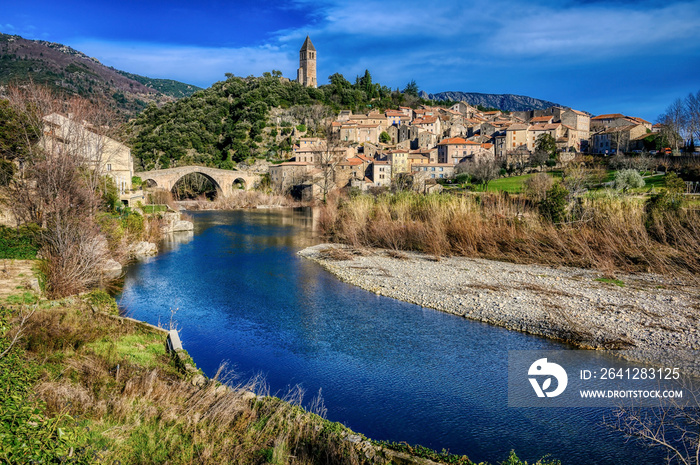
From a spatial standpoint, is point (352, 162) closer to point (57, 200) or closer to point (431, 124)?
point (431, 124)

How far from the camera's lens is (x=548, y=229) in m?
16.8

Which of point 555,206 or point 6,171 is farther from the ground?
point 6,171

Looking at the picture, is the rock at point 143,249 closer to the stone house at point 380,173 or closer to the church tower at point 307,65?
the stone house at point 380,173

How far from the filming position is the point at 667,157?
45.2 m

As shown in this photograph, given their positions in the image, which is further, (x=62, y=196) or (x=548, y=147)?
(x=548, y=147)

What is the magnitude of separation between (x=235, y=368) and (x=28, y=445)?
5.72 metres

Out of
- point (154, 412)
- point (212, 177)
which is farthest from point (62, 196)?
point (212, 177)

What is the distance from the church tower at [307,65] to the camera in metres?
94.6

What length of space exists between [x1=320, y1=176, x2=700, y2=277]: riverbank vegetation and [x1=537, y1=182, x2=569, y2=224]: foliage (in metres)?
0.03

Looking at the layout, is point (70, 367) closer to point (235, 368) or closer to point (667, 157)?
point (235, 368)

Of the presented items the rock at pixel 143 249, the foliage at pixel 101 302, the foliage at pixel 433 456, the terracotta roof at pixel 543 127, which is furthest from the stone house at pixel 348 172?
the foliage at pixel 433 456

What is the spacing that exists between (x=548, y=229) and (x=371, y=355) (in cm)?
1085

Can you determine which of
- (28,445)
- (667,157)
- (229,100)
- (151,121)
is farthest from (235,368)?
(229,100)

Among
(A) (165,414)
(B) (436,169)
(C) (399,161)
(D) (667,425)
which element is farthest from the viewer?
(C) (399,161)
